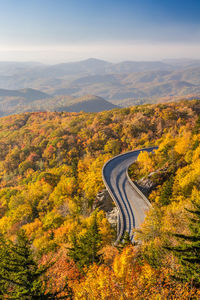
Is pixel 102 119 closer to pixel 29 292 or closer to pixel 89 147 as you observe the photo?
pixel 89 147

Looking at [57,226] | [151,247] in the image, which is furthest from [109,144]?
[151,247]

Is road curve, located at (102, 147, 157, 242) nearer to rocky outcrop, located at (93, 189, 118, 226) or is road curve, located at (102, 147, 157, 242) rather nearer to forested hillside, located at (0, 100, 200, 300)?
rocky outcrop, located at (93, 189, 118, 226)

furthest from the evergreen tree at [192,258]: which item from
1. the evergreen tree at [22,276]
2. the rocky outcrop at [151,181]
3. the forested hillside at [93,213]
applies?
the rocky outcrop at [151,181]

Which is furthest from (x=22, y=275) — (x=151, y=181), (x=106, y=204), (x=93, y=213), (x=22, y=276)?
(x=151, y=181)

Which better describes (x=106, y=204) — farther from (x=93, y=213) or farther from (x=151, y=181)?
(x=151, y=181)

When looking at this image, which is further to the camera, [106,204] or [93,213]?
[106,204]
